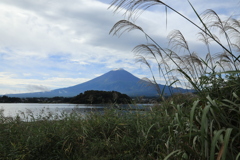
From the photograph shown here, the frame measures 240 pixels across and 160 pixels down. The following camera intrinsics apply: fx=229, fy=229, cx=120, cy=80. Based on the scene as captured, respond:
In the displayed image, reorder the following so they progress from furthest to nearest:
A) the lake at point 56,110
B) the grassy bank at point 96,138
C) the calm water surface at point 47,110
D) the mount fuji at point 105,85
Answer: the mount fuji at point 105,85, the calm water surface at point 47,110, the lake at point 56,110, the grassy bank at point 96,138

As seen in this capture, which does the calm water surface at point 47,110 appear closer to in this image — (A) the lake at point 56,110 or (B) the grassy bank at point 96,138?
(A) the lake at point 56,110

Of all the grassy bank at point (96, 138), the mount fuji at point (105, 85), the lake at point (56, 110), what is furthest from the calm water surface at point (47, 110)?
the mount fuji at point (105, 85)

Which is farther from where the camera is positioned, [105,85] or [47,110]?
[105,85]

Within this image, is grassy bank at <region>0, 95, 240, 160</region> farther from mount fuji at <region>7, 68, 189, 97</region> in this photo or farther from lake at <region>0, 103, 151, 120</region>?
mount fuji at <region>7, 68, 189, 97</region>

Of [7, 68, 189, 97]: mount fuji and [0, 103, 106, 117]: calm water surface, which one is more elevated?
[7, 68, 189, 97]: mount fuji

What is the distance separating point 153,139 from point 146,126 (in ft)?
1.00

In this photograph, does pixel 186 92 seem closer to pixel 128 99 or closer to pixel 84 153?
pixel 128 99

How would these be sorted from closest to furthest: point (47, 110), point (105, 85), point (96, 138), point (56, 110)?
point (96, 138)
point (47, 110)
point (56, 110)
point (105, 85)

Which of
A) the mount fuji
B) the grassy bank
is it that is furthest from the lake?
the mount fuji

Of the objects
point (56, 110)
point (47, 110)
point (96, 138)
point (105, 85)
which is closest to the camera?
point (96, 138)

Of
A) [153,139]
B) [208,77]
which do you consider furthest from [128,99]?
[208,77]

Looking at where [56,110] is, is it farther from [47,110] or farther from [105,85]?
[105,85]

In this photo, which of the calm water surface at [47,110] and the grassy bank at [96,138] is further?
the calm water surface at [47,110]

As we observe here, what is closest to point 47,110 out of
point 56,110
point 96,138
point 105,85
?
point 56,110
